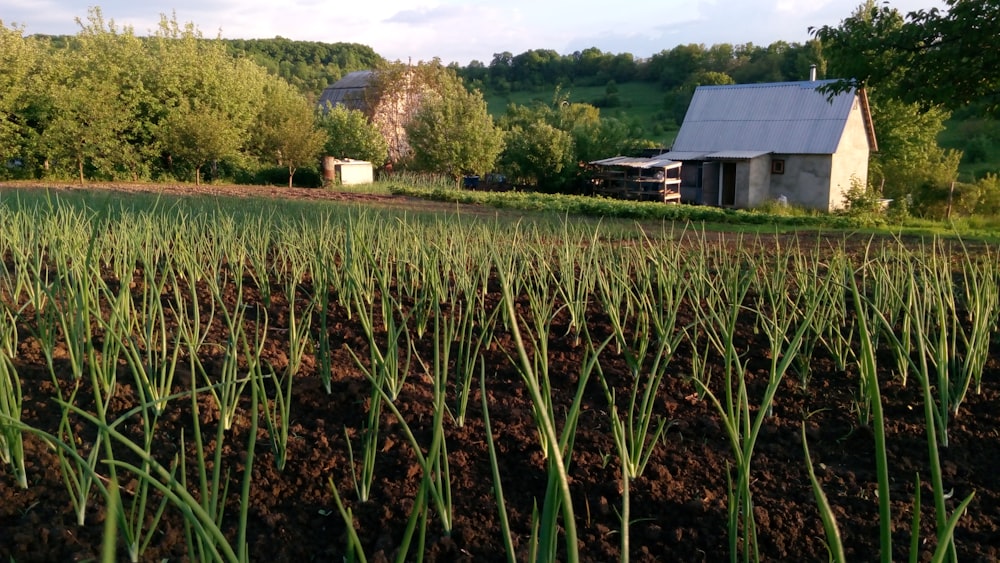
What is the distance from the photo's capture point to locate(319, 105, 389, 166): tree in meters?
26.7

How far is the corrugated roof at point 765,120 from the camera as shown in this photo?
21.1 meters

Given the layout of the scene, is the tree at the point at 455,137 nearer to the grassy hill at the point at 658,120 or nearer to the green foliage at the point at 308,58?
the grassy hill at the point at 658,120

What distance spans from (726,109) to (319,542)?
78.9 feet

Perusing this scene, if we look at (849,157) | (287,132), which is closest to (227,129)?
(287,132)

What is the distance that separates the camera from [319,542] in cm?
177

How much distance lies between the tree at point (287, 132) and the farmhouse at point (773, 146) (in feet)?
38.4

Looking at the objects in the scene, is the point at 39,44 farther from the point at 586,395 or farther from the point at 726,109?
the point at 586,395

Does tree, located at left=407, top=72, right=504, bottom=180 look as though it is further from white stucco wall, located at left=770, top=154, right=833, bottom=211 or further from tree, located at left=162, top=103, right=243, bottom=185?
white stucco wall, located at left=770, top=154, right=833, bottom=211

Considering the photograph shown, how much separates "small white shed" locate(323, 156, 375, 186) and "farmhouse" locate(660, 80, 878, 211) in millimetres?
10046

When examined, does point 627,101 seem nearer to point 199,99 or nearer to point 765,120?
point 765,120

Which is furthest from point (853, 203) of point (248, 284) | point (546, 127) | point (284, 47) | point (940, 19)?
point (284, 47)

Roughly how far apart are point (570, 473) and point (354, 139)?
85.0 feet

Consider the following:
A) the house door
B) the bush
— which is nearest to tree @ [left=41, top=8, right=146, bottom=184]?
the bush

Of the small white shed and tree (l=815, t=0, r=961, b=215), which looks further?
the small white shed
